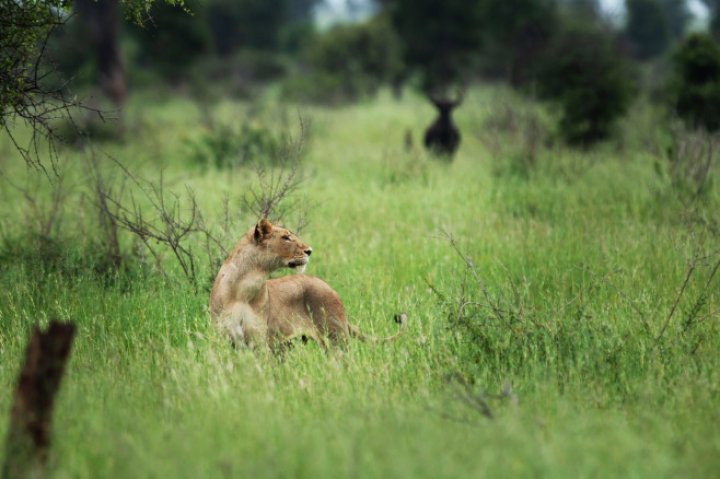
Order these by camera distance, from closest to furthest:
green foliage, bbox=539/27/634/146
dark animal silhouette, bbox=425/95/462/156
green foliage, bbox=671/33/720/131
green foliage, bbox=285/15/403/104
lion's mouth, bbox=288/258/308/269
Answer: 1. lion's mouth, bbox=288/258/308/269
2. dark animal silhouette, bbox=425/95/462/156
3. green foliage, bbox=671/33/720/131
4. green foliage, bbox=539/27/634/146
5. green foliage, bbox=285/15/403/104

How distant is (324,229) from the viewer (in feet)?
28.7

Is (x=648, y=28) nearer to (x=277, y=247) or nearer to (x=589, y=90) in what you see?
(x=589, y=90)

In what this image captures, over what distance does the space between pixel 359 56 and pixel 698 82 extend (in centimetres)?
2426

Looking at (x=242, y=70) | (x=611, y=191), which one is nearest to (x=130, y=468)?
(x=611, y=191)

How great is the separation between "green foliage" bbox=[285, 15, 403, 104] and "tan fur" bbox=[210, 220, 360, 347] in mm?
32251

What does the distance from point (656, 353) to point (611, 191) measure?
6092 millimetres

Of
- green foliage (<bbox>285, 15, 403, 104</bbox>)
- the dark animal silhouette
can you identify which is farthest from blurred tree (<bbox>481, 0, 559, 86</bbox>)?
the dark animal silhouette

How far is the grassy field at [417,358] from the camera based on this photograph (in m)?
3.49

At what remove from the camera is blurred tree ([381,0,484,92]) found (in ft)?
119

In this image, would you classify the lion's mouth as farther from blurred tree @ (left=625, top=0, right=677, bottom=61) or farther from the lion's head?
blurred tree @ (left=625, top=0, right=677, bottom=61)

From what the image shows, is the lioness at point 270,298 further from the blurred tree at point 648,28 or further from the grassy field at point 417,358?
the blurred tree at point 648,28

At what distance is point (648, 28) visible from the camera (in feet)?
169

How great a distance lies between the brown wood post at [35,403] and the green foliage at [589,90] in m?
14.9

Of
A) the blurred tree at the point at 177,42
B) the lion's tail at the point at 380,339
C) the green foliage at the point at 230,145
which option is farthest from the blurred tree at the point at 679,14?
the lion's tail at the point at 380,339
